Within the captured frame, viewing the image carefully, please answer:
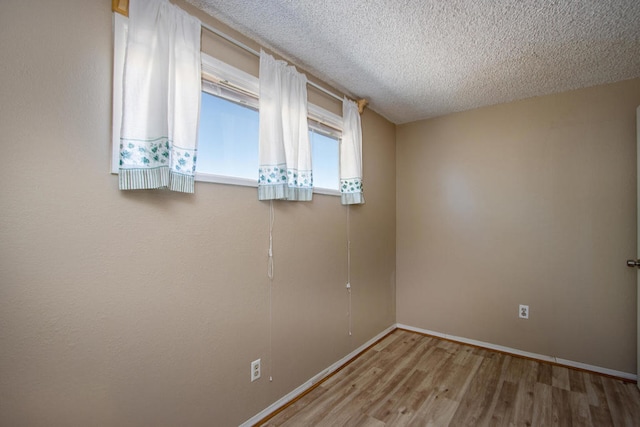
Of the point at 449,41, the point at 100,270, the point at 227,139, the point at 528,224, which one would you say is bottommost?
the point at 100,270

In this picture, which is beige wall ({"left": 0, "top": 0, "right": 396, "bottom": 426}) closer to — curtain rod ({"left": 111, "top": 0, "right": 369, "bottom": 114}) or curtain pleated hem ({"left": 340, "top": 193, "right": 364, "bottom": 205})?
curtain rod ({"left": 111, "top": 0, "right": 369, "bottom": 114})

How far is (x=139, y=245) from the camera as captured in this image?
50.6 inches

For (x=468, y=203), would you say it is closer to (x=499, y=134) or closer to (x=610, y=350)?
(x=499, y=134)

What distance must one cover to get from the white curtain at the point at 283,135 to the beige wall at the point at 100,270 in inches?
7.0

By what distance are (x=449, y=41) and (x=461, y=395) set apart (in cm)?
235

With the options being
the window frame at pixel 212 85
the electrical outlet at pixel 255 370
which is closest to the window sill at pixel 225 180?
the window frame at pixel 212 85

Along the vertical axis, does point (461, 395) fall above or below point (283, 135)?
below

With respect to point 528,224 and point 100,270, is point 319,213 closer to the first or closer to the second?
point 100,270

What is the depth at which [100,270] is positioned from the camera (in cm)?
117

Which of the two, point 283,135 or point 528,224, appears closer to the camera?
point 283,135

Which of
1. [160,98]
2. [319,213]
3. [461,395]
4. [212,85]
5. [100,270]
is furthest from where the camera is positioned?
[319,213]

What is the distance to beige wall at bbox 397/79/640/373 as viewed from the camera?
229cm

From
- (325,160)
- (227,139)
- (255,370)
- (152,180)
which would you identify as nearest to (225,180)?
(227,139)

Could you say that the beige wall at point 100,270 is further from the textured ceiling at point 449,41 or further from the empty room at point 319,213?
the textured ceiling at point 449,41
